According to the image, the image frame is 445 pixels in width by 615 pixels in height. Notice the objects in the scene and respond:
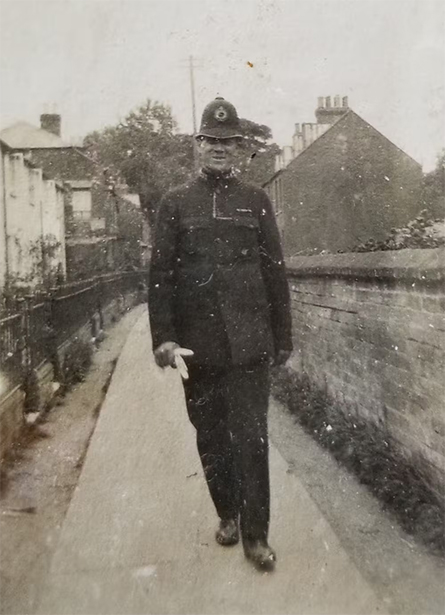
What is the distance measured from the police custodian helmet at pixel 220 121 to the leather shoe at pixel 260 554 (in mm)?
2069

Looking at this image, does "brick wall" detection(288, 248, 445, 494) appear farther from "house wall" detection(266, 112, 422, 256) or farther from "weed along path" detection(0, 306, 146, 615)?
"house wall" detection(266, 112, 422, 256)

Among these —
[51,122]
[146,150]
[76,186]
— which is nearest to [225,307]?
[51,122]

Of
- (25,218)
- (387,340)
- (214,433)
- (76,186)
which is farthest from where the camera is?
(76,186)

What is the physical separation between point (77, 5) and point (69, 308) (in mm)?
4263

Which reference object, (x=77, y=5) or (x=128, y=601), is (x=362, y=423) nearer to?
(x=128, y=601)

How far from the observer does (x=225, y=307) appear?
331cm

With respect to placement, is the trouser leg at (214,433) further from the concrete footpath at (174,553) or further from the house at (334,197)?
the house at (334,197)

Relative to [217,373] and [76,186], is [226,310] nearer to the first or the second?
[217,373]

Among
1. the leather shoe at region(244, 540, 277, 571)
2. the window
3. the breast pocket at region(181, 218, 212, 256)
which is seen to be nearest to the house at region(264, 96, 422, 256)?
the window

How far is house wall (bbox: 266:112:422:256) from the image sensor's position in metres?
9.52

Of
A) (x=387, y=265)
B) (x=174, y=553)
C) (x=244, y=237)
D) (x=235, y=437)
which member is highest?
(x=244, y=237)

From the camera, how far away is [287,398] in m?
6.26

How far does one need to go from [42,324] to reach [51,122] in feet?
7.85

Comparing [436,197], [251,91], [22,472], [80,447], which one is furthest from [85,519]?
[436,197]
